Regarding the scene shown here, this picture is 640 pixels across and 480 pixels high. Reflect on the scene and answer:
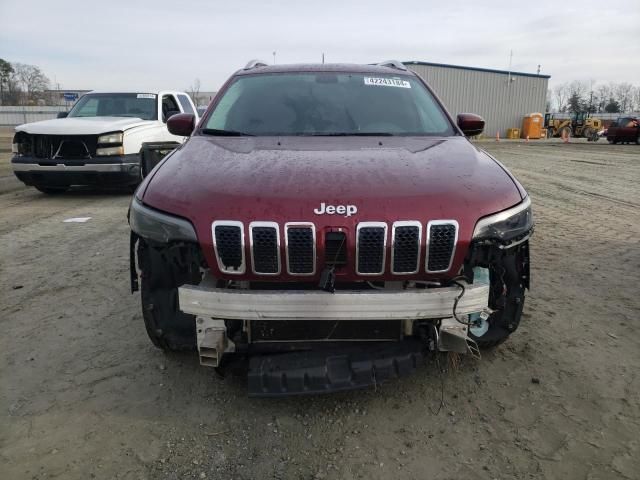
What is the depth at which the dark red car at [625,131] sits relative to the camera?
29.1m

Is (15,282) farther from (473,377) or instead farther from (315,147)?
(473,377)

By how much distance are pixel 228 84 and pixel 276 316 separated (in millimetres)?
2370

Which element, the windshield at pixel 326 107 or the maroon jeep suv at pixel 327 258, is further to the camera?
the windshield at pixel 326 107

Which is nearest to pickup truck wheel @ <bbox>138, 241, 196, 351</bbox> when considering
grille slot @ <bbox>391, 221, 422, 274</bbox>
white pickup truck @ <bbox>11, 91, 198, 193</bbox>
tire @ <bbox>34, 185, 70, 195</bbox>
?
grille slot @ <bbox>391, 221, 422, 274</bbox>

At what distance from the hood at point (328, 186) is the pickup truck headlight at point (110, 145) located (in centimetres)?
538

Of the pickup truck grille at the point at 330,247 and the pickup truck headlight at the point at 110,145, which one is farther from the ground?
the pickup truck headlight at the point at 110,145

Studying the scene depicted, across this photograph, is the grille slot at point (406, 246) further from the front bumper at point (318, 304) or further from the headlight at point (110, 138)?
the headlight at point (110, 138)

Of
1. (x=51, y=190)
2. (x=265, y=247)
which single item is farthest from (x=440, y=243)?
(x=51, y=190)

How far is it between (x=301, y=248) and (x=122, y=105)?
27.1ft

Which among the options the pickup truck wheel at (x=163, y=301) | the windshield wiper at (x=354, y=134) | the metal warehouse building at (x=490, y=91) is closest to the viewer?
the pickup truck wheel at (x=163, y=301)

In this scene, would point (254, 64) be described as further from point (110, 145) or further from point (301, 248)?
point (110, 145)

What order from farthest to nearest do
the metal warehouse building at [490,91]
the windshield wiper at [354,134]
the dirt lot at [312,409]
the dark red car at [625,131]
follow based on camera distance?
the metal warehouse building at [490,91], the dark red car at [625,131], the windshield wiper at [354,134], the dirt lot at [312,409]

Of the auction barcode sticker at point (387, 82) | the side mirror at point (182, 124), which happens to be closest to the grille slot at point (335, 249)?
the auction barcode sticker at point (387, 82)

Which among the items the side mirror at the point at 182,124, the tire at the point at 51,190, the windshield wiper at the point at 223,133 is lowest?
the tire at the point at 51,190
